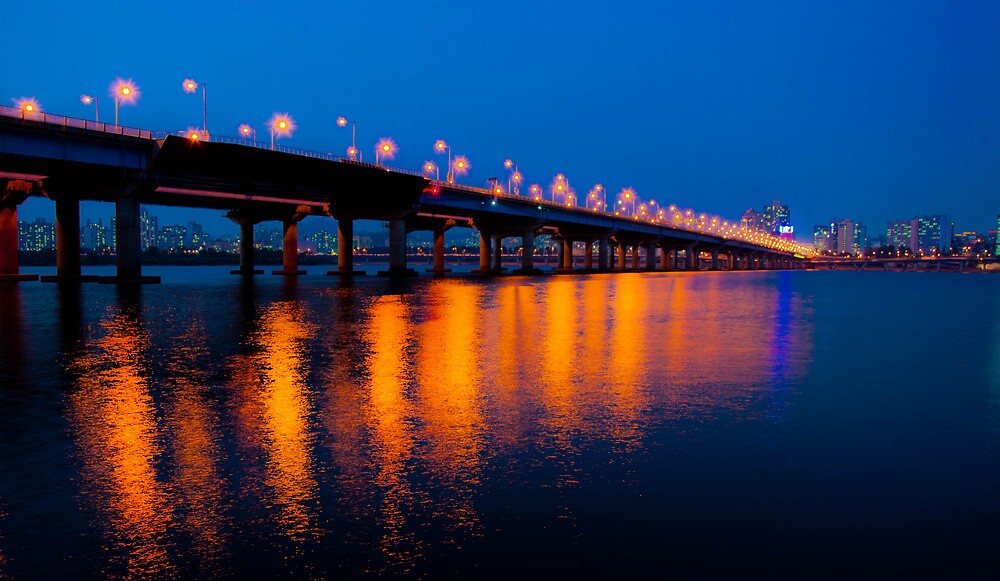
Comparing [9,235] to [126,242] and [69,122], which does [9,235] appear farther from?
[69,122]

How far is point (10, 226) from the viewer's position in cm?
6744

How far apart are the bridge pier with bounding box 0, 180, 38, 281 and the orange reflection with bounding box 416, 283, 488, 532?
2384 inches

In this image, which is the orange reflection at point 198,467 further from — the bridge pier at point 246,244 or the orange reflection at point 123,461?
the bridge pier at point 246,244

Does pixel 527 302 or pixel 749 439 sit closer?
pixel 749 439

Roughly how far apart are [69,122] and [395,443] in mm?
54596

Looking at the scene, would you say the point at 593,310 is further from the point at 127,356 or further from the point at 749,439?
the point at 749,439

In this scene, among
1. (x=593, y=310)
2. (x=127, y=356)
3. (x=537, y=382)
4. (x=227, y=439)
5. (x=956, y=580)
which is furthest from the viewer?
(x=593, y=310)

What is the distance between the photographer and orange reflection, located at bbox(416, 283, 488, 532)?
6.79m

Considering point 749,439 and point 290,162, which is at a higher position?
point 290,162

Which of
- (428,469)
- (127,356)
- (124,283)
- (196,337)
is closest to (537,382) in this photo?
(428,469)

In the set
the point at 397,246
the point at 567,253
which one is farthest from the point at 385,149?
the point at 567,253

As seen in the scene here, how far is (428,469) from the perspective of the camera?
7.61m

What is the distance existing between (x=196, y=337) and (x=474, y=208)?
84.9 m

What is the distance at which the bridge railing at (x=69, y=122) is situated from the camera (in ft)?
157
